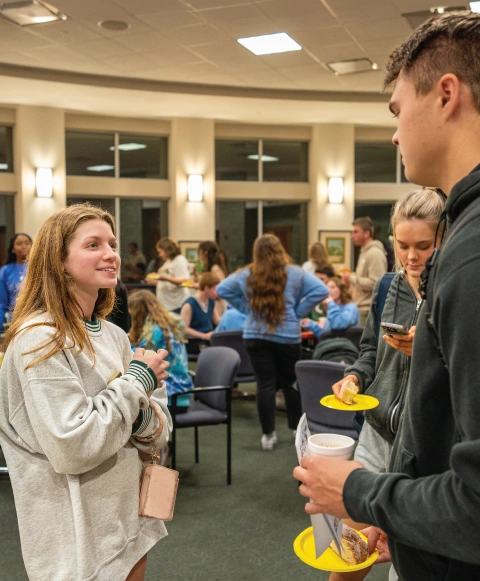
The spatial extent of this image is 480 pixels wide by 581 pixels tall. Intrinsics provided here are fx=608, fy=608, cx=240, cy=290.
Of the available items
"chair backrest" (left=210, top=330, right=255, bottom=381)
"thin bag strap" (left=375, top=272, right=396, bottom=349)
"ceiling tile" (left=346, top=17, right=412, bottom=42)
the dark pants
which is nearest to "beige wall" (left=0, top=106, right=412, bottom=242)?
"ceiling tile" (left=346, top=17, right=412, bottom=42)

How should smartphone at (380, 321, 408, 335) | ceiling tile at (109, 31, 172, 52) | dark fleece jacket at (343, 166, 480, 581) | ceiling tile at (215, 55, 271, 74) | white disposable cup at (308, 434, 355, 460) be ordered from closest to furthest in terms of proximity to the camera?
dark fleece jacket at (343, 166, 480, 581) → white disposable cup at (308, 434, 355, 460) → smartphone at (380, 321, 408, 335) → ceiling tile at (109, 31, 172, 52) → ceiling tile at (215, 55, 271, 74)

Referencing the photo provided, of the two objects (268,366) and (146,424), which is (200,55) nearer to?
(268,366)

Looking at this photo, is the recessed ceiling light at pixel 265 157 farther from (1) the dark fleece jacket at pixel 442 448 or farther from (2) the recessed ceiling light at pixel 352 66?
(1) the dark fleece jacket at pixel 442 448

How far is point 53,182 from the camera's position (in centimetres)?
1030

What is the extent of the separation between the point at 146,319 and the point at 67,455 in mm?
2760

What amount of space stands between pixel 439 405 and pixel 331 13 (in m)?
6.03

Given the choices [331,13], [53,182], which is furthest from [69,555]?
[53,182]

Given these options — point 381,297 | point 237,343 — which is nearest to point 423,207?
point 381,297

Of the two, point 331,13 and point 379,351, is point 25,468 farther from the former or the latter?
point 331,13

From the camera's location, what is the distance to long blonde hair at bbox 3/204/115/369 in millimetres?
1729

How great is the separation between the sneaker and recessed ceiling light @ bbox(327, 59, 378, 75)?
5183 millimetres

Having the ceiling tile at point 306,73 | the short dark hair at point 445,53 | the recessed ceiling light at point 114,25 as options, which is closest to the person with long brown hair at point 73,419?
the short dark hair at point 445,53

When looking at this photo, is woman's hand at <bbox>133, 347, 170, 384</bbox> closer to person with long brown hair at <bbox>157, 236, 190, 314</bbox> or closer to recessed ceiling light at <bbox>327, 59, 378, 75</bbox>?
person with long brown hair at <bbox>157, 236, 190, 314</bbox>

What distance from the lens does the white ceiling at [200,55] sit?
6.10m
